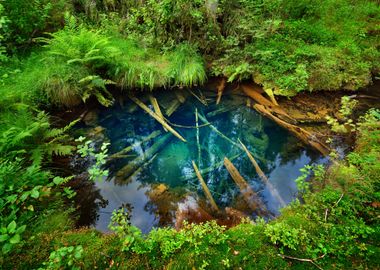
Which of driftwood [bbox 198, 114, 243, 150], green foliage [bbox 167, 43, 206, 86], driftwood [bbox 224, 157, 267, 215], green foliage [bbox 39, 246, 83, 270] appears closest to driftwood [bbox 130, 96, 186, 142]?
driftwood [bbox 198, 114, 243, 150]

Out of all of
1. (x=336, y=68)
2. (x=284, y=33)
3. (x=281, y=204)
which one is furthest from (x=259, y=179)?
(x=284, y=33)

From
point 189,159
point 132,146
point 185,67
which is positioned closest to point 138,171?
point 132,146

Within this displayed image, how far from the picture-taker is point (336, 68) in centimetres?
711

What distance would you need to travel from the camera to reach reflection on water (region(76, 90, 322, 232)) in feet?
14.9

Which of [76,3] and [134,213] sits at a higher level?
[76,3]

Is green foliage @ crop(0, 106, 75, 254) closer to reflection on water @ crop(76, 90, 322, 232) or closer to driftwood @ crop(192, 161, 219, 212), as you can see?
reflection on water @ crop(76, 90, 322, 232)

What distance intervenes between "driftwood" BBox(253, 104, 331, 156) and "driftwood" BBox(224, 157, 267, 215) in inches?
75.9

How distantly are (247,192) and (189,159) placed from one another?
151 centimetres

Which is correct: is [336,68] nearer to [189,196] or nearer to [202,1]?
[202,1]

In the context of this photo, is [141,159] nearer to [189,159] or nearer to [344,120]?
[189,159]

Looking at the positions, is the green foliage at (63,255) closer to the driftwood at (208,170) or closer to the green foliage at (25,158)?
the green foliage at (25,158)

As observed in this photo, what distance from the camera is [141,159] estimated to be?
17.8ft

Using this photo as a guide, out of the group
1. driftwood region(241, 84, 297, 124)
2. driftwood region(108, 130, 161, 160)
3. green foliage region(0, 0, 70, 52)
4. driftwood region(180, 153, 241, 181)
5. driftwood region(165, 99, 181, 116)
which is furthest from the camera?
driftwood region(165, 99, 181, 116)

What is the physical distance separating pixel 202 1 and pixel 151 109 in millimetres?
3688
